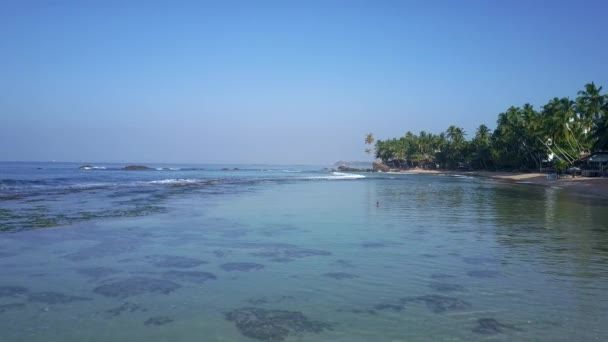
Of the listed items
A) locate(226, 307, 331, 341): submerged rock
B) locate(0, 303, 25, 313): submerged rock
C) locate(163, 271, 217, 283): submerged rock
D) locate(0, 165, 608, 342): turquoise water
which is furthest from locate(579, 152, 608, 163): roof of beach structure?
locate(0, 303, 25, 313): submerged rock

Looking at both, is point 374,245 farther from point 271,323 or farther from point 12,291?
point 12,291

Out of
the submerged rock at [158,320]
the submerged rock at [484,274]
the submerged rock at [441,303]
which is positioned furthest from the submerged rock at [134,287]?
the submerged rock at [484,274]

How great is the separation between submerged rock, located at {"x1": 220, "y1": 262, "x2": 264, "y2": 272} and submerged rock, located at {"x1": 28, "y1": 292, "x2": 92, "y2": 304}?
125 inches

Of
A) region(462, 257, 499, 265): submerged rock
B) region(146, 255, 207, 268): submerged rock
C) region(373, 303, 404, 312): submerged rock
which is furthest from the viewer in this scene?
region(462, 257, 499, 265): submerged rock

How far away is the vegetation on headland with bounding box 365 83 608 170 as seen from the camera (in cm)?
5812

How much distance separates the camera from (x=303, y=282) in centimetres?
910

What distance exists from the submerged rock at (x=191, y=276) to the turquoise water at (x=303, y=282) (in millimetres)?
43

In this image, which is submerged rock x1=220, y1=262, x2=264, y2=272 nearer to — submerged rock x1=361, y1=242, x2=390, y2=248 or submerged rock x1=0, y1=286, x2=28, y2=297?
submerged rock x1=361, y1=242, x2=390, y2=248

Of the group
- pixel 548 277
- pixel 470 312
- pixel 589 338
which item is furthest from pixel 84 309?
pixel 548 277

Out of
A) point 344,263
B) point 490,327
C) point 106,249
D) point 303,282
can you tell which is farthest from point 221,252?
point 490,327

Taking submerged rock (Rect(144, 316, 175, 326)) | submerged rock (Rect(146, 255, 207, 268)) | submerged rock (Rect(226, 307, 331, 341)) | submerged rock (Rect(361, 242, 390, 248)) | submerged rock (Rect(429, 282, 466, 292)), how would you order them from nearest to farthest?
1. submerged rock (Rect(226, 307, 331, 341))
2. submerged rock (Rect(144, 316, 175, 326))
3. submerged rock (Rect(429, 282, 466, 292))
4. submerged rock (Rect(146, 255, 207, 268))
5. submerged rock (Rect(361, 242, 390, 248))

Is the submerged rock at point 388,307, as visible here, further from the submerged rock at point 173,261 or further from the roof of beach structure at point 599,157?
the roof of beach structure at point 599,157

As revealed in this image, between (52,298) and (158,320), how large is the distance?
245 centimetres

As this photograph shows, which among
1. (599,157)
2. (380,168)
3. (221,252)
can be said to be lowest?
(221,252)
